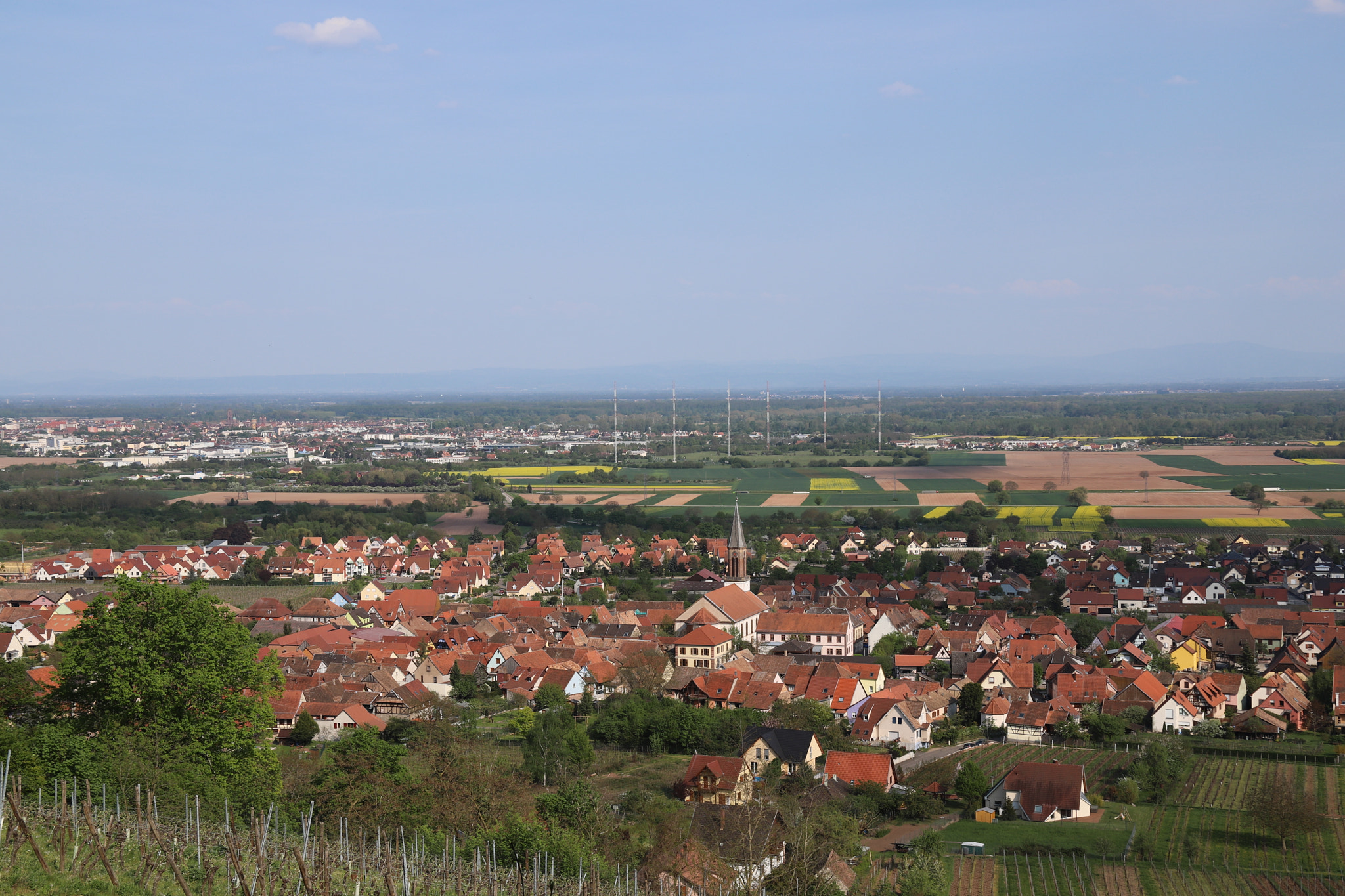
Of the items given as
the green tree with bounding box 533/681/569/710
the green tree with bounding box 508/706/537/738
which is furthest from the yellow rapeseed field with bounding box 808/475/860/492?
the green tree with bounding box 508/706/537/738

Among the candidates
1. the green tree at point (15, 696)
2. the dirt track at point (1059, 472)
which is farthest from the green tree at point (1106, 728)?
the dirt track at point (1059, 472)

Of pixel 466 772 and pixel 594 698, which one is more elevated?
pixel 466 772

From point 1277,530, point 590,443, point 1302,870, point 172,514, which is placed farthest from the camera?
point 590,443

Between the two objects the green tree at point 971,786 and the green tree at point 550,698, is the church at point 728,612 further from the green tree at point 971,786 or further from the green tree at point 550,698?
the green tree at point 971,786

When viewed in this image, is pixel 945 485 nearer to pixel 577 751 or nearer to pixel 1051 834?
pixel 577 751

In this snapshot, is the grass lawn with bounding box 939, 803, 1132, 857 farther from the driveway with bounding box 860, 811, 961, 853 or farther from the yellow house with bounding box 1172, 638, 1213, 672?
the yellow house with bounding box 1172, 638, 1213, 672

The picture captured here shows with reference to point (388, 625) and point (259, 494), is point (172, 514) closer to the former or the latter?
point (259, 494)

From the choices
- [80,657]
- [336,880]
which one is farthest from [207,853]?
[80,657]
